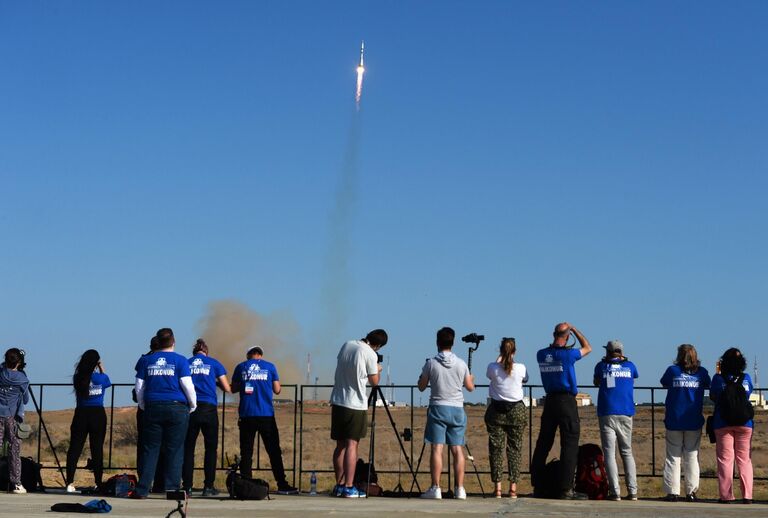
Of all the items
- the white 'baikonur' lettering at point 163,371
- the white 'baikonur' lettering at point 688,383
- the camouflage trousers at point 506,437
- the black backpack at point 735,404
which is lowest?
the camouflage trousers at point 506,437

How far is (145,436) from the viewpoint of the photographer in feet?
44.3

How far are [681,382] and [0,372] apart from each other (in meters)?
8.31

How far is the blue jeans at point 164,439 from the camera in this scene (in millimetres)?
13391

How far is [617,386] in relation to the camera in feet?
45.9

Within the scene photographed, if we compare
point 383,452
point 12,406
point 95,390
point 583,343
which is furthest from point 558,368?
point 383,452

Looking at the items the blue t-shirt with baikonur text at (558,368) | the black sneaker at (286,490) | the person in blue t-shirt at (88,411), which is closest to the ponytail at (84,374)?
the person in blue t-shirt at (88,411)

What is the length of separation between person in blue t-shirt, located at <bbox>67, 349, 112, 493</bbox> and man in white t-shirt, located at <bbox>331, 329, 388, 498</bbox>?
3203mm

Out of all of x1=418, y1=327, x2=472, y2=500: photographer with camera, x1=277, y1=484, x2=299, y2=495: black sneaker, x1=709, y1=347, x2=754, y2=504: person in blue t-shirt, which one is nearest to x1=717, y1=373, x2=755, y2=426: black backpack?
x1=709, y1=347, x2=754, y2=504: person in blue t-shirt

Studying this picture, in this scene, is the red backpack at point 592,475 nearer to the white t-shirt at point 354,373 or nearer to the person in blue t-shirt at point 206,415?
the white t-shirt at point 354,373

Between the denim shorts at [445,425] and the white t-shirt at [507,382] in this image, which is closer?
the denim shorts at [445,425]

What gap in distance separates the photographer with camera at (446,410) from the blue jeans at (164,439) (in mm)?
2918

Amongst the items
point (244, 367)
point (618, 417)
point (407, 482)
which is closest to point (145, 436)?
point (244, 367)

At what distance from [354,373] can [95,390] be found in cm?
353

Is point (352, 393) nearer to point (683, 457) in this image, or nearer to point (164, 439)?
point (164, 439)
